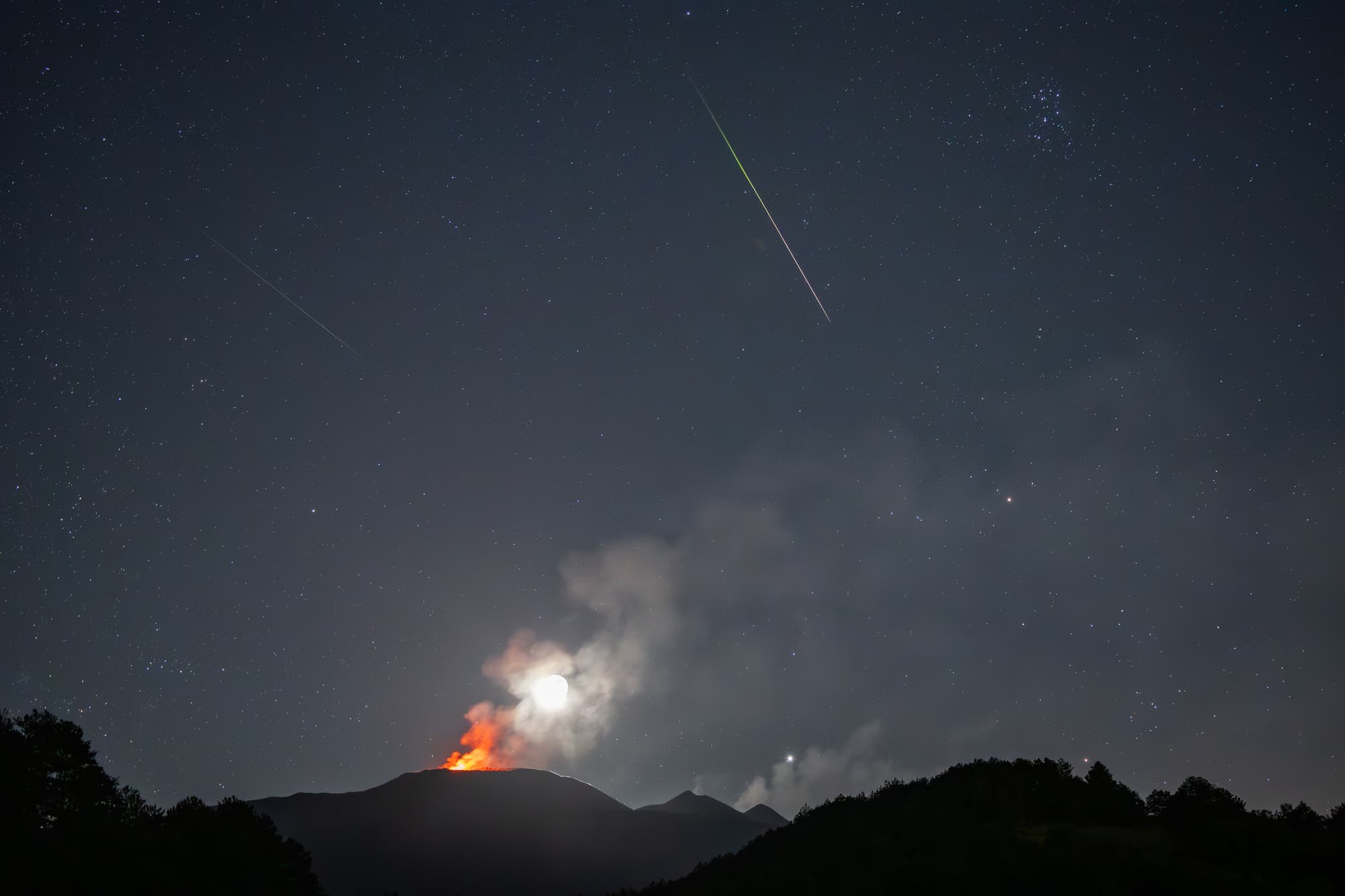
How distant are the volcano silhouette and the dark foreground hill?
9909 centimetres

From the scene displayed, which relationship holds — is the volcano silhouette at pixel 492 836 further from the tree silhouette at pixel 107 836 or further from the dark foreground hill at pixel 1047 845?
the dark foreground hill at pixel 1047 845

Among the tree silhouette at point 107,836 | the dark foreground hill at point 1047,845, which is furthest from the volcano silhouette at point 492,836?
the dark foreground hill at point 1047,845

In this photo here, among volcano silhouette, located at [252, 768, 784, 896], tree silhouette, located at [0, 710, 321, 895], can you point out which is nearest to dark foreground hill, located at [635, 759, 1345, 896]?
tree silhouette, located at [0, 710, 321, 895]

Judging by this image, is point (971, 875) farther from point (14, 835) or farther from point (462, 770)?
point (462, 770)

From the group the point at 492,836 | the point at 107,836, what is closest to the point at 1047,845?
the point at 107,836

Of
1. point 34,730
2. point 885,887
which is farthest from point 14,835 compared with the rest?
point 885,887

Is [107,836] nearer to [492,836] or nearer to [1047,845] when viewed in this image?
[1047,845]

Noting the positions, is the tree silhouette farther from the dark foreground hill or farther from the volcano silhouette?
the volcano silhouette

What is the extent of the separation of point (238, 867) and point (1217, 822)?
4764 centimetres

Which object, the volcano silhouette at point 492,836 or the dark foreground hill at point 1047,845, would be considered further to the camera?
the volcano silhouette at point 492,836

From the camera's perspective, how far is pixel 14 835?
28.4 meters

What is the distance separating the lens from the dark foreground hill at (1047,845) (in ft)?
77.0

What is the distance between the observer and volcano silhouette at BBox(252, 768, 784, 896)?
4845 inches

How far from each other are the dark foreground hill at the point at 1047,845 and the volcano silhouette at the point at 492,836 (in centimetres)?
9909
